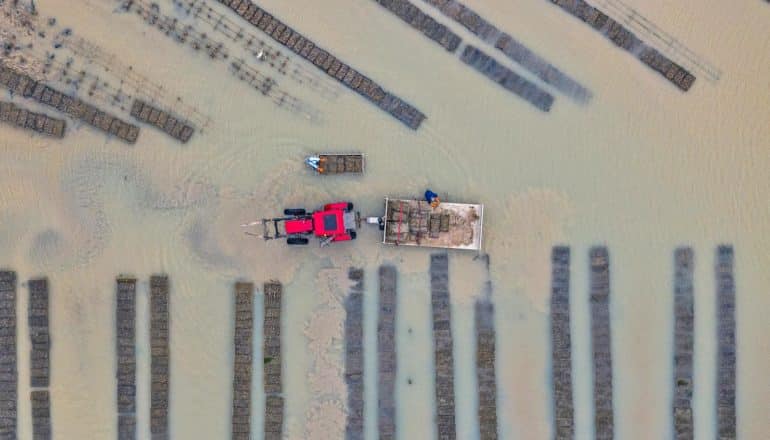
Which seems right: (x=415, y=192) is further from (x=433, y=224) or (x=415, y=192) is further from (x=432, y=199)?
(x=433, y=224)

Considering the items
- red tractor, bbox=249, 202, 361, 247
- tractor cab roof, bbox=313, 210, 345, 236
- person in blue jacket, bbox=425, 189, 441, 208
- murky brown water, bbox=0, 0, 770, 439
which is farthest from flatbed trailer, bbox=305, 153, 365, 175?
person in blue jacket, bbox=425, 189, 441, 208

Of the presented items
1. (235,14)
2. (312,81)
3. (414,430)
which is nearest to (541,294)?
(414,430)

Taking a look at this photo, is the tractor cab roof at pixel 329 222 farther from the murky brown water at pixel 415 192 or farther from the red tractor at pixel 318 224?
the murky brown water at pixel 415 192

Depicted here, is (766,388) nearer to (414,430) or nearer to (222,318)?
(414,430)

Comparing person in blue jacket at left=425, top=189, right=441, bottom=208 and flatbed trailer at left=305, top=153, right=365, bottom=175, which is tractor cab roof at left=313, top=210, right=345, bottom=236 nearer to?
flatbed trailer at left=305, top=153, right=365, bottom=175

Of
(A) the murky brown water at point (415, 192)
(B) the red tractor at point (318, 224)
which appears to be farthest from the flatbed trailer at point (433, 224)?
(B) the red tractor at point (318, 224)

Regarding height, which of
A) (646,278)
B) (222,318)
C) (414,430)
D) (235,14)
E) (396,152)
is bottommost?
Answer: (414,430)

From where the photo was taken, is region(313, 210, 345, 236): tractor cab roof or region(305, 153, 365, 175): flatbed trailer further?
region(305, 153, 365, 175): flatbed trailer
